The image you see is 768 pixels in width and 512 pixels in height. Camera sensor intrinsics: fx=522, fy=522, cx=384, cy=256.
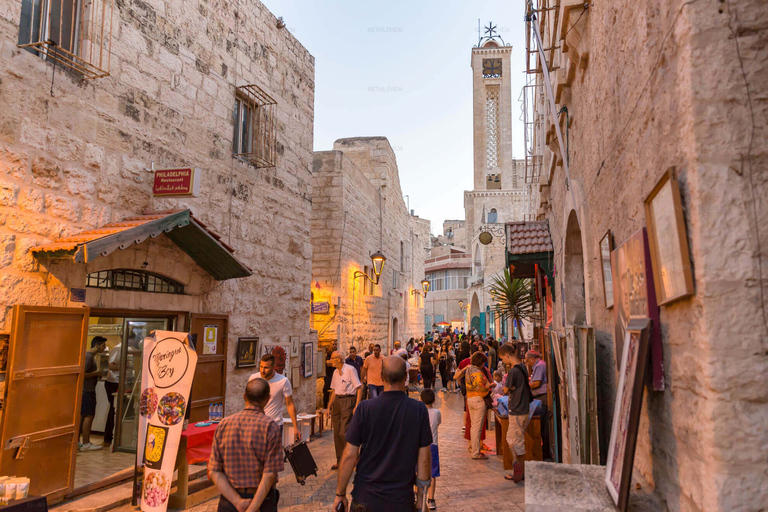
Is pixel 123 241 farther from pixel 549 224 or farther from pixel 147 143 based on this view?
pixel 549 224

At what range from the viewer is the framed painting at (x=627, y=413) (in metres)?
2.28

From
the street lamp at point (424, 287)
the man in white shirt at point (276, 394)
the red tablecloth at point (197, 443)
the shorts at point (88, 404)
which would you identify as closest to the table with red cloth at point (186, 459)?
the red tablecloth at point (197, 443)

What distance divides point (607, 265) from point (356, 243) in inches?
448

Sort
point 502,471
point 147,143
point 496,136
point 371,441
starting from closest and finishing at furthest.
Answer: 1. point 371,441
2. point 147,143
3. point 502,471
4. point 496,136

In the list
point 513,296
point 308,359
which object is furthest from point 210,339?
point 513,296

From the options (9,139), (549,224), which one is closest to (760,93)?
(9,139)

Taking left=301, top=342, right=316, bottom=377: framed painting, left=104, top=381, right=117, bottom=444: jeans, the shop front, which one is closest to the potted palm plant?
left=301, top=342, right=316, bottom=377: framed painting

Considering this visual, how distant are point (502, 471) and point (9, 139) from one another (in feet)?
21.5

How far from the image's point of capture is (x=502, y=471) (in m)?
6.82

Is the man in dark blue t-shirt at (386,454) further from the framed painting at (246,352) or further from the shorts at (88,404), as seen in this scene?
the shorts at (88,404)

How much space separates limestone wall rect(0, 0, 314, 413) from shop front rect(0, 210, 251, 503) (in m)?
0.06

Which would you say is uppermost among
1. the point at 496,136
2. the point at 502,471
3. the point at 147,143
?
the point at 496,136

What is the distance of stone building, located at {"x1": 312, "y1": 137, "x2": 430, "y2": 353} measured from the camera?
13562 mm

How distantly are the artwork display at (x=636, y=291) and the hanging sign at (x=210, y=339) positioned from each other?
5.25 m
